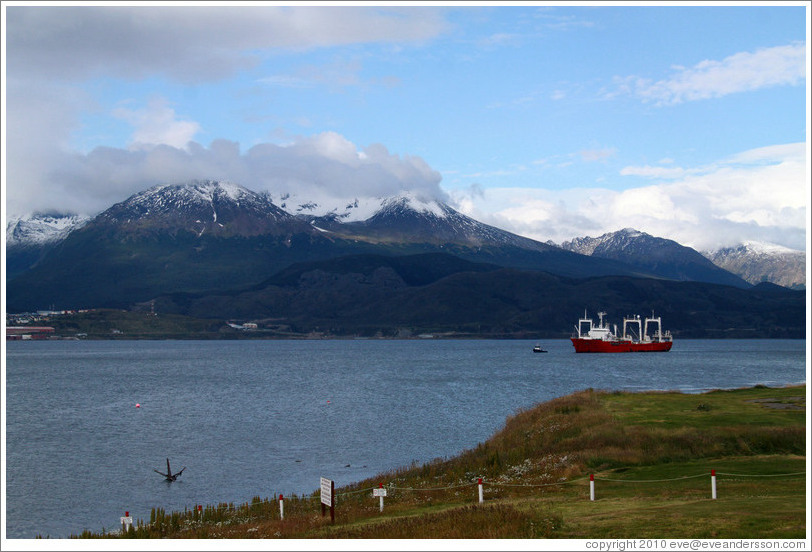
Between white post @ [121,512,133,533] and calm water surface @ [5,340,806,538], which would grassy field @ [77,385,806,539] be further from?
calm water surface @ [5,340,806,538]

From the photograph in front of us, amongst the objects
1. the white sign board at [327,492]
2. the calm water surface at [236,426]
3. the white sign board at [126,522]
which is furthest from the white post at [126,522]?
the white sign board at [327,492]

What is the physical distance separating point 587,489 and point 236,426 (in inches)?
2060

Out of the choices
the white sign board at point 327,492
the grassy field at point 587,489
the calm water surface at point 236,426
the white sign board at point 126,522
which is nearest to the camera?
the grassy field at point 587,489

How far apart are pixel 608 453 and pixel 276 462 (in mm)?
26298

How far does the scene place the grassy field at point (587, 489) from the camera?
26.0 m

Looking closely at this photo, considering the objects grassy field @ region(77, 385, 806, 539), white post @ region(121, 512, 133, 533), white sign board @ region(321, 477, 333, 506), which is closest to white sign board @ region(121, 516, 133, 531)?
white post @ region(121, 512, 133, 533)

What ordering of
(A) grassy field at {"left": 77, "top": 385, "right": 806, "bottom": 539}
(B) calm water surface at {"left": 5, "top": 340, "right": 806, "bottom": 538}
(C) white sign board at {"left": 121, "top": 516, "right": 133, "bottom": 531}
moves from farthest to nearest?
(B) calm water surface at {"left": 5, "top": 340, "right": 806, "bottom": 538} < (C) white sign board at {"left": 121, "top": 516, "right": 133, "bottom": 531} < (A) grassy field at {"left": 77, "top": 385, "right": 806, "bottom": 539}

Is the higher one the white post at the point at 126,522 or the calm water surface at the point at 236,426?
the white post at the point at 126,522

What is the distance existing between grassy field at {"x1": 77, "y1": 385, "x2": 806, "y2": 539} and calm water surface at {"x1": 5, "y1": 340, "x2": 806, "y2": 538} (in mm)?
9240

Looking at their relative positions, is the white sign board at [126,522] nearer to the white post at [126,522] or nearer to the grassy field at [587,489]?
the white post at [126,522]

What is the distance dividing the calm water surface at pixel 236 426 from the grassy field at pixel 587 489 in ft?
30.3

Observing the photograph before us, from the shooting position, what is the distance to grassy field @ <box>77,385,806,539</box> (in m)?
26.0

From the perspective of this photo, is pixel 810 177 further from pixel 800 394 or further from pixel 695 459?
pixel 800 394

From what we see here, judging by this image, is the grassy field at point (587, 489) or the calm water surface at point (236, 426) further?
the calm water surface at point (236, 426)
